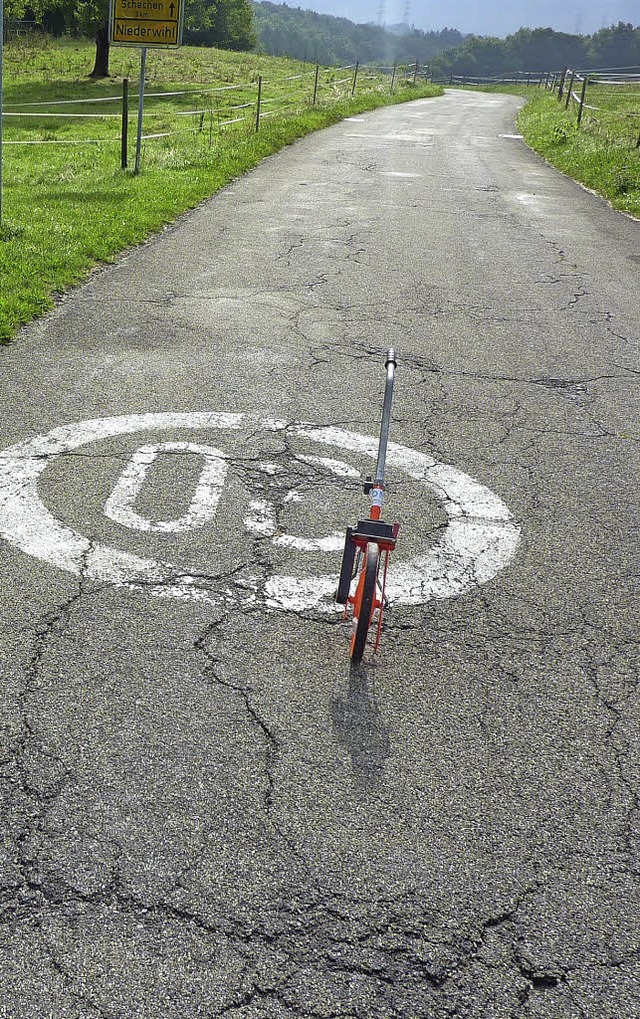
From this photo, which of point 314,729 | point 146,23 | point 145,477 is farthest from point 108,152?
point 314,729

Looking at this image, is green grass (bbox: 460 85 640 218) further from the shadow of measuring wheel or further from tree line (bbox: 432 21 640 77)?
tree line (bbox: 432 21 640 77)

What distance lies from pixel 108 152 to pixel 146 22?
152 inches

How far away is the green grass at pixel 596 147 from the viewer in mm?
17891

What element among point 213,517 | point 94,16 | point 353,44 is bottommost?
point 213,517

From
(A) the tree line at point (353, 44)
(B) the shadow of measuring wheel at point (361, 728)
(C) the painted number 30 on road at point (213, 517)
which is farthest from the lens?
(A) the tree line at point (353, 44)

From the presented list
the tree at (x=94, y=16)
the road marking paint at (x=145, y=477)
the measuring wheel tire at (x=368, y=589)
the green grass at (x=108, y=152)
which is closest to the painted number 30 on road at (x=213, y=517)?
the road marking paint at (x=145, y=477)

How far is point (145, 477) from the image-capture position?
5363 mm

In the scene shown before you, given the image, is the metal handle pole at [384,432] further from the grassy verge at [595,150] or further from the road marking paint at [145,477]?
the grassy verge at [595,150]

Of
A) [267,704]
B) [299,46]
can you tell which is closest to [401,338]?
[267,704]

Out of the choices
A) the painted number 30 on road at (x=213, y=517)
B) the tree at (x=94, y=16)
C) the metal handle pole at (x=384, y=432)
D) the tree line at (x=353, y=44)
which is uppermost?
the tree line at (x=353, y=44)

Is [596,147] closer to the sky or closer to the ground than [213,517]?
closer to the sky

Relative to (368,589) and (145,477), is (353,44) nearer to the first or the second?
(145,477)

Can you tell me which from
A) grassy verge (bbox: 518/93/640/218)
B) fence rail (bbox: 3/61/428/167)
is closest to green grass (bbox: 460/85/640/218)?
grassy verge (bbox: 518/93/640/218)

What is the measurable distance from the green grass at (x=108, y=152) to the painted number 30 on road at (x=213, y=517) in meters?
A: 2.59
